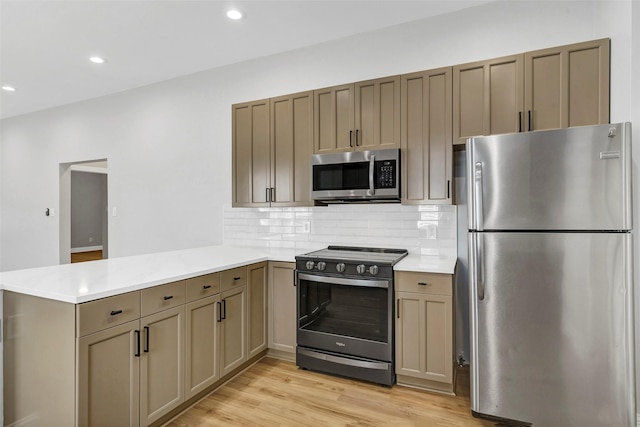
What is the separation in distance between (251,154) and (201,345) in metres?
1.83

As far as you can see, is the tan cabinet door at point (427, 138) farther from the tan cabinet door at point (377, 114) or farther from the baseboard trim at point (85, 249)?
the baseboard trim at point (85, 249)

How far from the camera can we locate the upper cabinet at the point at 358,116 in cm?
278

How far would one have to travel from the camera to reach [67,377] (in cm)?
163

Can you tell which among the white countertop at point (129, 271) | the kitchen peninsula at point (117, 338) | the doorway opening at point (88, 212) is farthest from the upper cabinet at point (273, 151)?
the doorway opening at point (88, 212)

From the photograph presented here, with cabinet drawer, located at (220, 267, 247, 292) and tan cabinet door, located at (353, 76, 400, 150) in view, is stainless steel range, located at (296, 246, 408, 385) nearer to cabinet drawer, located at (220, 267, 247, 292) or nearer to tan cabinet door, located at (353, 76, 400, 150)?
cabinet drawer, located at (220, 267, 247, 292)

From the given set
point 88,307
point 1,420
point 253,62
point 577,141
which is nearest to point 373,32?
point 253,62

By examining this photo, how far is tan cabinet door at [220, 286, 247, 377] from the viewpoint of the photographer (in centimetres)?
251

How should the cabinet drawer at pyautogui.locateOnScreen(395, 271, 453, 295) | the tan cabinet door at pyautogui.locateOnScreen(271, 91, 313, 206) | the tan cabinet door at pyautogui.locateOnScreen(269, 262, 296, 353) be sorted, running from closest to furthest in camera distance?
the cabinet drawer at pyautogui.locateOnScreen(395, 271, 453, 295)
the tan cabinet door at pyautogui.locateOnScreen(269, 262, 296, 353)
the tan cabinet door at pyautogui.locateOnScreen(271, 91, 313, 206)

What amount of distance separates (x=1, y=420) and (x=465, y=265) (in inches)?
129

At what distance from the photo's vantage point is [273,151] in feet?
10.7

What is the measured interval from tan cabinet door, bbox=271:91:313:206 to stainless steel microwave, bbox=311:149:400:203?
149 millimetres

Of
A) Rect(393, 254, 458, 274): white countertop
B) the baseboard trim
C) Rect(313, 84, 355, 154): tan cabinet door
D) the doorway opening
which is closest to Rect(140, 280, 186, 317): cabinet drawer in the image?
Rect(393, 254, 458, 274): white countertop

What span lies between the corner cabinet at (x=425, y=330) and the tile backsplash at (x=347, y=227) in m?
0.56

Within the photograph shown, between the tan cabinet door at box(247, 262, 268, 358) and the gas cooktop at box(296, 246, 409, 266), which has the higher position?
the gas cooktop at box(296, 246, 409, 266)
